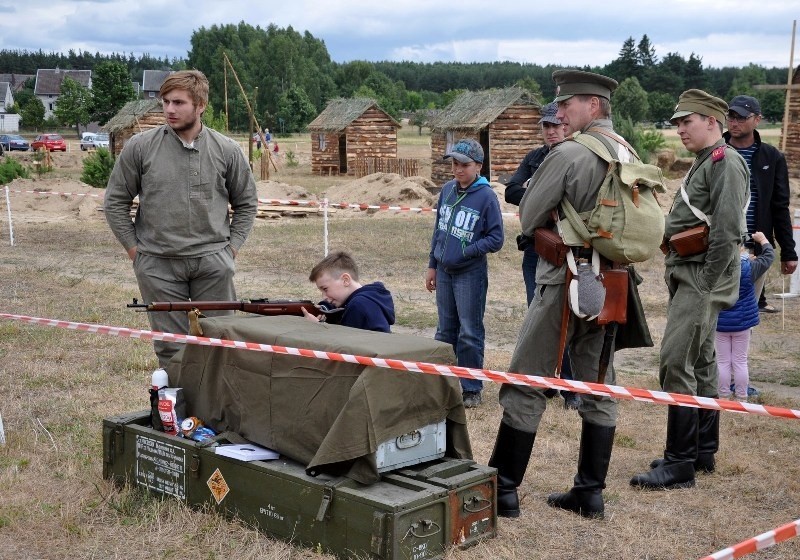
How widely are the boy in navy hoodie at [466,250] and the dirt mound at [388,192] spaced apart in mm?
17175

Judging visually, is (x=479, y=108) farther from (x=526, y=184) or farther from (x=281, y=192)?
(x=526, y=184)

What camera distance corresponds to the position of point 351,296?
16.1 feet

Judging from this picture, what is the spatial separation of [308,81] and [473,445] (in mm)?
97617

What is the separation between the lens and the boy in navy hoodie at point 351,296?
4.82 meters

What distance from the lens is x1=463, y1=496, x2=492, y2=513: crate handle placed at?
13.7 feet

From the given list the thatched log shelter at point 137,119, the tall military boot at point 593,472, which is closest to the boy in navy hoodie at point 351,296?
the tall military boot at point 593,472

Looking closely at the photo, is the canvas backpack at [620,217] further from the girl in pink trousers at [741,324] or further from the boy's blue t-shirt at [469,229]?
the girl in pink trousers at [741,324]

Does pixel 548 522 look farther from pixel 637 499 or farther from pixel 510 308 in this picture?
pixel 510 308

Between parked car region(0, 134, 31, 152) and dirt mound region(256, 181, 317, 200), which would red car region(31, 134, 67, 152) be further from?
dirt mound region(256, 181, 317, 200)

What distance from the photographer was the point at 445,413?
14.2 feet

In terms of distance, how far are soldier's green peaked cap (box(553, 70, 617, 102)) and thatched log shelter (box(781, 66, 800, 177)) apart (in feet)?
94.0

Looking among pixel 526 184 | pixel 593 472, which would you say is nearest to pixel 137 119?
pixel 526 184

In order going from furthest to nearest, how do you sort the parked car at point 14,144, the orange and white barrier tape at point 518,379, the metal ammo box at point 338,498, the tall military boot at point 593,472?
the parked car at point 14,144 < the tall military boot at point 593,472 < the metal ammo box at point 338,498 < the orange and white barrier tape at point 518,379

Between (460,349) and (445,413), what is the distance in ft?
8.92
